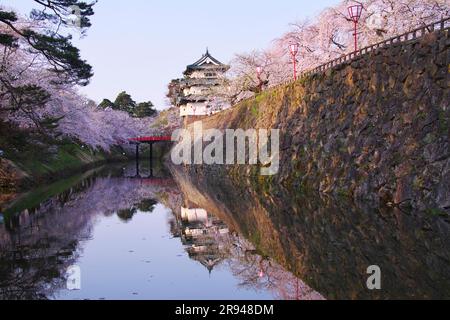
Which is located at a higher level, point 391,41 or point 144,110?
point 144,110

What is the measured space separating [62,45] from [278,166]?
1128cm

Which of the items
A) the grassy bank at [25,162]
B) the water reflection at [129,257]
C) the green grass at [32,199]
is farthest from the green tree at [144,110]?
the water reflection at [129,257]

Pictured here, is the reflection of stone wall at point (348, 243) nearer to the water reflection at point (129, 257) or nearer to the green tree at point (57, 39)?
the water reflection at point (129, 257)

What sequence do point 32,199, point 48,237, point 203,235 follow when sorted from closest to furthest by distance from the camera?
point 48,237 < point 203,235 < point 32,199

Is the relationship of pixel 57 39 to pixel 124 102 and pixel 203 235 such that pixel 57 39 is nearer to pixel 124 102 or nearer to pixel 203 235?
pixel 203 235

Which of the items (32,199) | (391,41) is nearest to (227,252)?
(391,41)

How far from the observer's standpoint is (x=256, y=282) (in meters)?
8.71

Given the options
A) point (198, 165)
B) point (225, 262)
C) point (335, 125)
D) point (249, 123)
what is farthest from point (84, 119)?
point (225, 262)

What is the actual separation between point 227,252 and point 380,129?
8.13 meters

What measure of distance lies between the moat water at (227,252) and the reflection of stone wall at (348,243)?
Result: 0.02 m

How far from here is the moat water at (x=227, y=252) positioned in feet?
26.8

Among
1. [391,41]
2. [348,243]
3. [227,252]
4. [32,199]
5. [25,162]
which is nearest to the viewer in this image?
[348,243]

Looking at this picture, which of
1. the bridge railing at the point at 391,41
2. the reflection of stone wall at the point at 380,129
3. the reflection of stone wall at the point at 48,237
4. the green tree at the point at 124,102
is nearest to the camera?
the reflection of stone wall at the point at 48,237

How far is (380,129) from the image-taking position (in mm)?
17547
